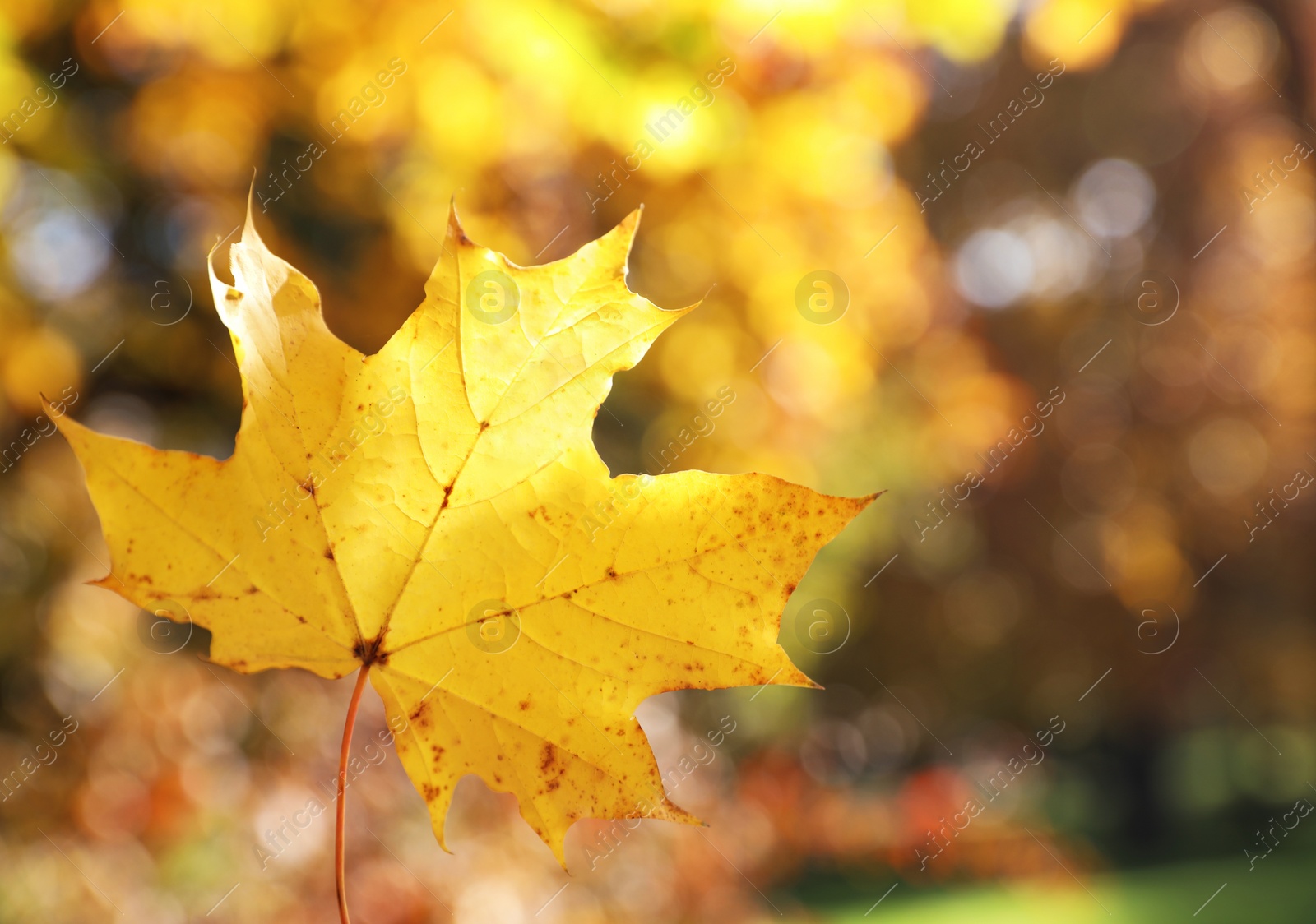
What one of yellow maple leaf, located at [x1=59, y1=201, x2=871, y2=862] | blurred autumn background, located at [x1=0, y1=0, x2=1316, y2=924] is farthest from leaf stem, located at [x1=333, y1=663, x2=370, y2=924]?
blurred autumn background, located at [x1=0, y1=0, x2=1316, y2=924]

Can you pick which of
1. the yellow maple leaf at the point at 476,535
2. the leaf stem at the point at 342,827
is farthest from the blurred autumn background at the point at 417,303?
the leaf stem at the point at 342,827

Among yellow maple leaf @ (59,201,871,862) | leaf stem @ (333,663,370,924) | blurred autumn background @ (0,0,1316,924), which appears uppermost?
yellow maple leaf @ (59,201,871,862)

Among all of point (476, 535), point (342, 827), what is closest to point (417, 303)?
point (476, 535)

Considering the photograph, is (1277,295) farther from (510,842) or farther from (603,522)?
(603,522)

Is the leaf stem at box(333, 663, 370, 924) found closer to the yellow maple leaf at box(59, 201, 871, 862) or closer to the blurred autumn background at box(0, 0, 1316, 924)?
the yellow maple leaf at box(59, 201, 871, 862)

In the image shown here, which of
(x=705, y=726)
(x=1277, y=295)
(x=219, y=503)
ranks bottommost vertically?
(x=705, y=726)

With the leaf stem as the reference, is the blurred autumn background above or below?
below

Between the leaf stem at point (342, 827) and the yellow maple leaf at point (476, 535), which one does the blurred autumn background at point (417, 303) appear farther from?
the leaf stem at point (342, 827)

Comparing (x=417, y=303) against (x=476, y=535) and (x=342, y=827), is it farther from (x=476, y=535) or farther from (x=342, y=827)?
(x=342, y=827)

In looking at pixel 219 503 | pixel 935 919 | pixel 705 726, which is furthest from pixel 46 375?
pixel 935 919
